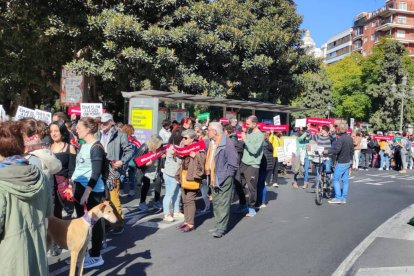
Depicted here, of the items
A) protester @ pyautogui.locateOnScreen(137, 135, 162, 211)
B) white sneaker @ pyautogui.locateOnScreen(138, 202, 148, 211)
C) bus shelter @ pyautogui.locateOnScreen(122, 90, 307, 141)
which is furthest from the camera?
bus shelter @ pyautogui.locateOnScreen(122, 90, 307, 141)

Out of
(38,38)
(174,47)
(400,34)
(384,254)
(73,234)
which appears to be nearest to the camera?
(73,234)

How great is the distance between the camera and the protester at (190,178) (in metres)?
7.61

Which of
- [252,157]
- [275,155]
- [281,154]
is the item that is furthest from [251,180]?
[281,154]

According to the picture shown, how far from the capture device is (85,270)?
18.3 feet

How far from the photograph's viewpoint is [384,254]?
6559mm

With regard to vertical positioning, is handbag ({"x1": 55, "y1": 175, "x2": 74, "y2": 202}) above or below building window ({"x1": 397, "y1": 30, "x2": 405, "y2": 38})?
below

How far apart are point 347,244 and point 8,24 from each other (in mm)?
13560

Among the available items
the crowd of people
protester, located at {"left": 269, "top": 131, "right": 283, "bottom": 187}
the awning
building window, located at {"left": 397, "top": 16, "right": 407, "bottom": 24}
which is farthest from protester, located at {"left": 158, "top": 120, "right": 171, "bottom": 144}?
building window, located at {"left": 397, "top": 16, "right": 407, "bottom": 24}

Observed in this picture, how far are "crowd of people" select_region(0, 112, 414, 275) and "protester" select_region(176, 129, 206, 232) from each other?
2 cm

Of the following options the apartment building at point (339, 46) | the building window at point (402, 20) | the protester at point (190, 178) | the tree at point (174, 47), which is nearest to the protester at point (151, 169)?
the protester at point (190, 178)

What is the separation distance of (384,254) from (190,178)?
3056 mm

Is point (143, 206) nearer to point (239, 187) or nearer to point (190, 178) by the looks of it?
point (239, 187)

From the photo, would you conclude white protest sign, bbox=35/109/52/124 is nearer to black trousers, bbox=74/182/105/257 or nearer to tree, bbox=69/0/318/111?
black trousers, bbox=74/182/105/257

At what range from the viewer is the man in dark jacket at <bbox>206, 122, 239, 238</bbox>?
7473 mm
